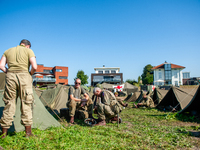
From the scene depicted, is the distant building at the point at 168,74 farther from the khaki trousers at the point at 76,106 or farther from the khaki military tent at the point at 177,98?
the khaki trousers at the point at 76,106

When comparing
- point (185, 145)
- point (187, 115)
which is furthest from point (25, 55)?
point (187, 115)

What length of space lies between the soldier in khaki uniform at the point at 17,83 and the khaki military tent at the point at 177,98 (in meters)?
7.58

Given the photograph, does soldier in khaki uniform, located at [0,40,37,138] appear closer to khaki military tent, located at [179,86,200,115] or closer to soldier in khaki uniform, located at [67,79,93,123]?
soldier in khaki uniform, located at [67,79,93,123]

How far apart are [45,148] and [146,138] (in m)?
2.21

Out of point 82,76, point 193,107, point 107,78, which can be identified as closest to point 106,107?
point 193,107

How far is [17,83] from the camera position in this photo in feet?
9.43

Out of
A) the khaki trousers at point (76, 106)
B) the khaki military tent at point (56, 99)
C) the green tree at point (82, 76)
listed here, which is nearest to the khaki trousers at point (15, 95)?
the khaki trousers at point (76, 106)

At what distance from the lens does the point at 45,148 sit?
8.85 feet

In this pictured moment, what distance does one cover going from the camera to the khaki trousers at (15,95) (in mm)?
2854

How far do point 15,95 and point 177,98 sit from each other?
8.47 m

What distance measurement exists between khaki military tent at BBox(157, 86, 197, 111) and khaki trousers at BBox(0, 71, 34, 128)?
757 centimetres

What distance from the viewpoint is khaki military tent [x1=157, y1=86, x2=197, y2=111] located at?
8664 mm

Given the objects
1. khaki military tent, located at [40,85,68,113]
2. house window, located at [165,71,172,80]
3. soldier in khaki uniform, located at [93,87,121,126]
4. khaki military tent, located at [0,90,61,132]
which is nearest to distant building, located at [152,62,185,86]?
house window, located at [165,71,172,80]

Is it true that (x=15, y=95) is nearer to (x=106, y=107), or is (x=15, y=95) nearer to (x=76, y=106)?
(x=106, y=107)
